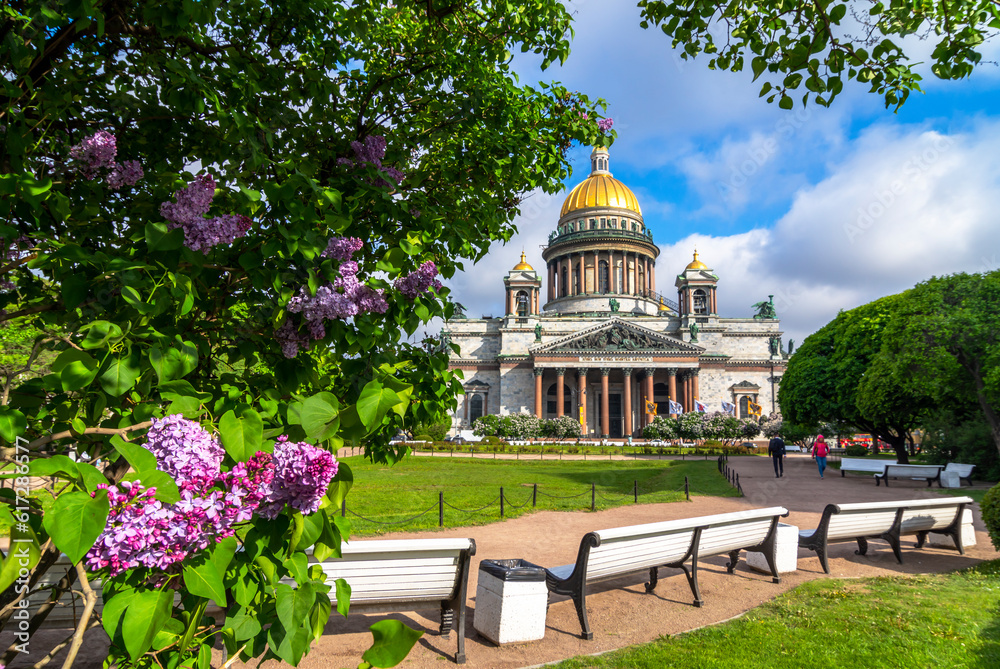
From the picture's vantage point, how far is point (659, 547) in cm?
584

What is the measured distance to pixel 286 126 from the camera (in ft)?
11.8

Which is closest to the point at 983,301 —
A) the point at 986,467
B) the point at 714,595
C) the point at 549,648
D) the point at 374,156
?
the point at 986,467

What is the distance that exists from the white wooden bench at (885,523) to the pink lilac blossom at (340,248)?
7145mm

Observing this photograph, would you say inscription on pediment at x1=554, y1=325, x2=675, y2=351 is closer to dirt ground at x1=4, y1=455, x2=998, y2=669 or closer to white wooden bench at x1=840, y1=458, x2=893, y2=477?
white wooden bench at x1=840, y1=458, x2=893, y2=477

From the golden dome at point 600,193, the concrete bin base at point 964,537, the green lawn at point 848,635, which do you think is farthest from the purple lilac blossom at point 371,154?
the golden dome at point 600,193

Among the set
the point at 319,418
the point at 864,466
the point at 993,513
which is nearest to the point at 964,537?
the point at 993,513

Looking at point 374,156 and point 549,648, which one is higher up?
point 374,156

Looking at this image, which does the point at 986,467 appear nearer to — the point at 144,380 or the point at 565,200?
the point at 144,380

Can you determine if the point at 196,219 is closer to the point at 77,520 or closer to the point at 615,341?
the point at 77,520

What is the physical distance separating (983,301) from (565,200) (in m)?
56.0

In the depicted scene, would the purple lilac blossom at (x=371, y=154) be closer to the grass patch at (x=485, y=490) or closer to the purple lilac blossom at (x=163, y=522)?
the purple lilac blossom at (x=163, y=522)

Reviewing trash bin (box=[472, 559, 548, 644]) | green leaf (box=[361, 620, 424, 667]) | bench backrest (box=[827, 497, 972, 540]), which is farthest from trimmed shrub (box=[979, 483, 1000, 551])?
green leaf (box=[361, 620, 424, 667])

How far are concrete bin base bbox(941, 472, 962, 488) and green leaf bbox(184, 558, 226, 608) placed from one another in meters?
20.5

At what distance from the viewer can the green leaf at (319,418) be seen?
1.86 metres
